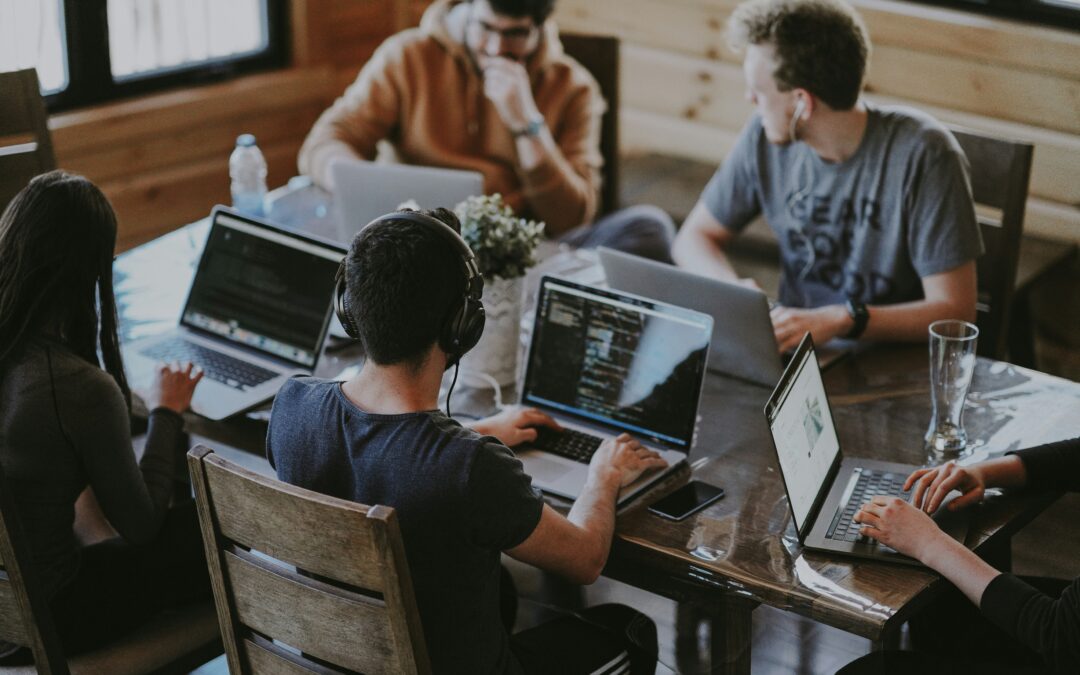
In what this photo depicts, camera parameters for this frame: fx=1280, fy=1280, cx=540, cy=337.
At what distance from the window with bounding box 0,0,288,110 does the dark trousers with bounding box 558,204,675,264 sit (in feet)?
5.14

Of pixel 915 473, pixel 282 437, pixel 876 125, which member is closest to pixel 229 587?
pixel 282 437

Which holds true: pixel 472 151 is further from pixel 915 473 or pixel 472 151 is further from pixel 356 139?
pixel 915 473

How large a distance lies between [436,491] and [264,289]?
988mm

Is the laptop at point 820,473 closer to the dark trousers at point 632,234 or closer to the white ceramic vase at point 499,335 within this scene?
the white ceramic vase at point 499,335

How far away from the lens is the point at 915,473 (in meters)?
1.87

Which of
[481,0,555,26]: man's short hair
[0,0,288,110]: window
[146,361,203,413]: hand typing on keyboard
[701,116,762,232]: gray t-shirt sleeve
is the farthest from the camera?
[0,0,288,110]: window

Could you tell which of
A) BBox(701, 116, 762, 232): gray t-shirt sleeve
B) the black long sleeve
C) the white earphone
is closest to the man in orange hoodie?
BBox(701, 116, 762, 232): gray t-shirt sleeve

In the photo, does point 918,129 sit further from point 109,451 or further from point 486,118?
point 109,451

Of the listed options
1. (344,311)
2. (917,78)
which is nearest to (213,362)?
(344,311)

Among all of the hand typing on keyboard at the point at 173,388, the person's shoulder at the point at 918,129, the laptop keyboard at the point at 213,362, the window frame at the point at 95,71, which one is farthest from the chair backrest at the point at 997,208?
the window frame at the point at 95,71

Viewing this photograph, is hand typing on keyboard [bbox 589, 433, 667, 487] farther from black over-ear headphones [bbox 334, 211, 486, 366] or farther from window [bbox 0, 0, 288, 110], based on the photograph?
window [bbox 0, 0, 288, 110]

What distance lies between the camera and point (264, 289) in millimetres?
2359

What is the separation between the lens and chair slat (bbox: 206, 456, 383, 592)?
4.67 feet

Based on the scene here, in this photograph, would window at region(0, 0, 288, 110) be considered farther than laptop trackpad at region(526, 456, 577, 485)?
Yes
